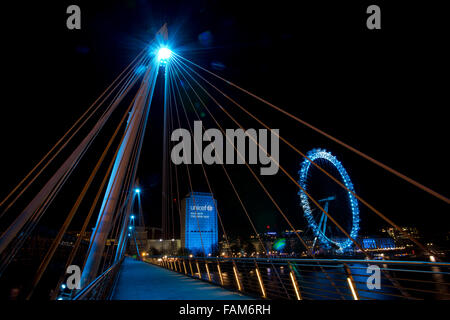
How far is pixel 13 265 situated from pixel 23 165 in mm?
10330

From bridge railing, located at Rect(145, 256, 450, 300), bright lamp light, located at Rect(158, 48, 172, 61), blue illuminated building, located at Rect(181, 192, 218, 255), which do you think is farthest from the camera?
blue illuminated building, located at Rect(181, 192, 218, 255)

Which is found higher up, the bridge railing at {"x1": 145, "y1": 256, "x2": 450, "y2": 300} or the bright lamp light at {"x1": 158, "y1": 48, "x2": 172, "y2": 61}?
the bright lamp light at {"x1": 158, "y1": 48, "x2": 172, "y2": 61}

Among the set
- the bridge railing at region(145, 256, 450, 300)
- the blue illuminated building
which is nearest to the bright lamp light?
the bridge railing at region(145, 256, 450, 300)

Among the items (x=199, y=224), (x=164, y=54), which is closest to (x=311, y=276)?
(x=164, y=54)

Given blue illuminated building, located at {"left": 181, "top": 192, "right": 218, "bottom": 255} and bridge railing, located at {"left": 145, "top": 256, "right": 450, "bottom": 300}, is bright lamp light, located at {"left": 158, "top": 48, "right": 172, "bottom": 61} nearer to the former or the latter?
bridge railing, located at {"left": 145, "top": 256, "right": 450, "bottom": 300}

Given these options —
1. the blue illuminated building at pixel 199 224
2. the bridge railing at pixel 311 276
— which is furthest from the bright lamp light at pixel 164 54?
the blue illuminated building at pixel 199 224

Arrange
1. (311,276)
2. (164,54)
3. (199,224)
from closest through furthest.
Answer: (311,276)
(164,54)
(199,224)

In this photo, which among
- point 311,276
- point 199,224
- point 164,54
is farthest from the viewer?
point 199,224

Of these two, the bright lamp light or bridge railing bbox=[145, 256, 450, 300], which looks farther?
the bright lamp light

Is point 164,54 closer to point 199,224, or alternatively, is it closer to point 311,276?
point 311,276

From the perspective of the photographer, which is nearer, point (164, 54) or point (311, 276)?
point (311, 276)

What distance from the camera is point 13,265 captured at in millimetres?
17812
